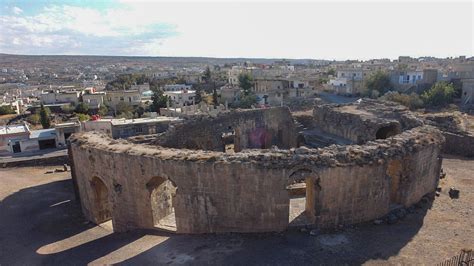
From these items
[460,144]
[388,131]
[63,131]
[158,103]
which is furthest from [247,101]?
[460,144]

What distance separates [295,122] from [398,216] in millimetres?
13662

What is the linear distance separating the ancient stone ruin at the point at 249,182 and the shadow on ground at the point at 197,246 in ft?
1.55

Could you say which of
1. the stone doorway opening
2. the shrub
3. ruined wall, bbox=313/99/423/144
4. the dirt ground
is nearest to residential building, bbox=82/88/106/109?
ruined wall, bbox=313/99/423/144

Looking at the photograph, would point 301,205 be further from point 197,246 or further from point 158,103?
point 158,103

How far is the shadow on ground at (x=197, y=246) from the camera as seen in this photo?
34.4 ft

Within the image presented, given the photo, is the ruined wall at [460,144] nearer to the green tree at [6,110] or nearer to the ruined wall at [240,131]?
the ruined wall at [240,131]

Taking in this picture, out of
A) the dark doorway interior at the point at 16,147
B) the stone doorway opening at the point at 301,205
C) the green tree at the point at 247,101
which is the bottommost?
the dark doorway interior at the point at 16,147

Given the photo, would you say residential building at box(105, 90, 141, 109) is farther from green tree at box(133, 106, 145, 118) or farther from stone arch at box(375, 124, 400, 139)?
stone arch at box(375, 124, 400, 139)

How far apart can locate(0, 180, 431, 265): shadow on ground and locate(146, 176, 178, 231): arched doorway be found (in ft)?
2.19

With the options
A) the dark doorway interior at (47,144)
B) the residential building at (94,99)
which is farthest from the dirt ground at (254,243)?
the residential building at (94,99)

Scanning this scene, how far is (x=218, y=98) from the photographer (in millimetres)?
58844

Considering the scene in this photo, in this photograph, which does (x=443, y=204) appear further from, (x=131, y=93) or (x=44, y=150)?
(x=131, y=93)

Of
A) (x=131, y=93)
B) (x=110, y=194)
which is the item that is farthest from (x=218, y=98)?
(x=110, y=194)

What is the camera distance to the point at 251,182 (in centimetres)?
1125
